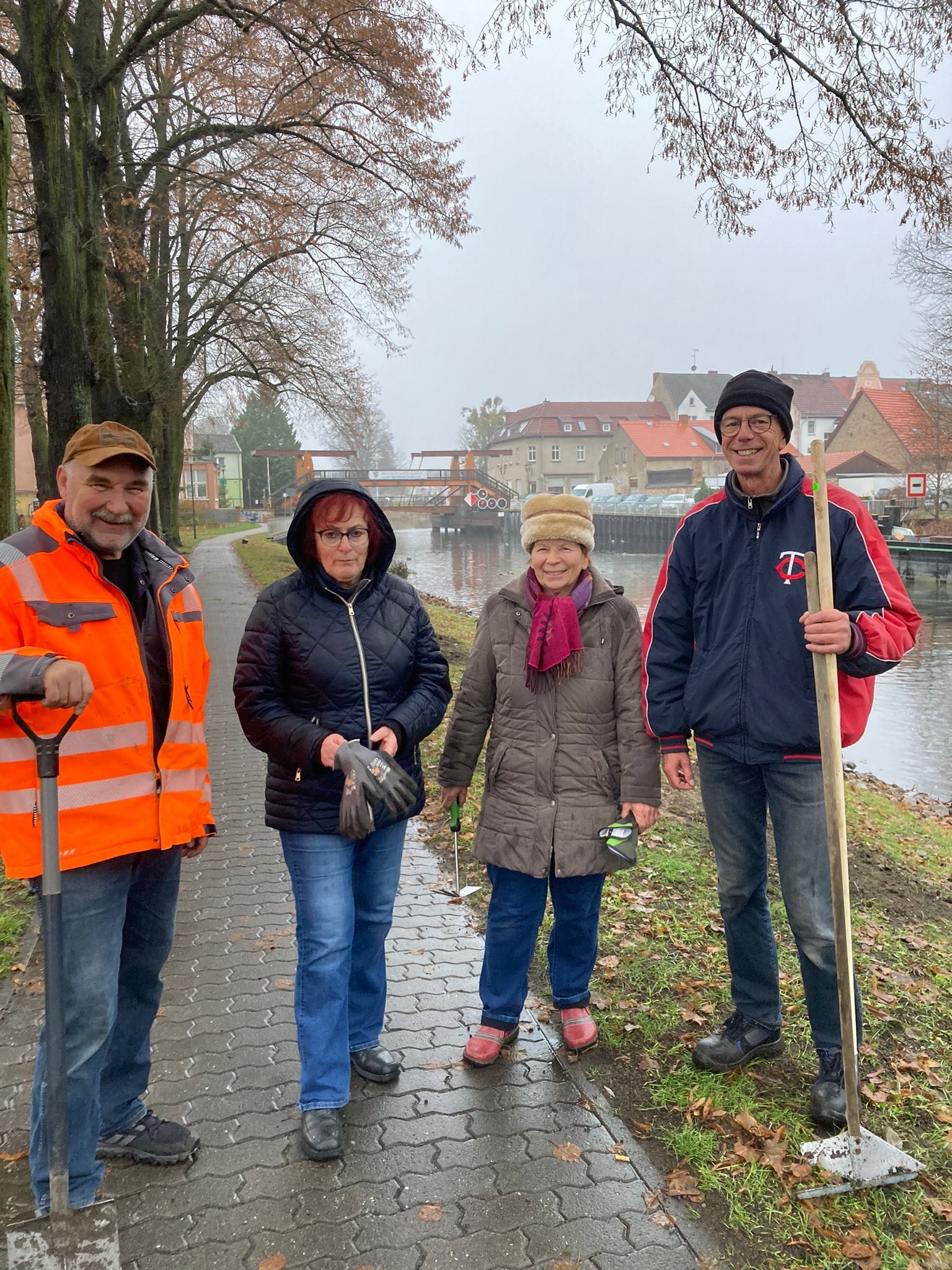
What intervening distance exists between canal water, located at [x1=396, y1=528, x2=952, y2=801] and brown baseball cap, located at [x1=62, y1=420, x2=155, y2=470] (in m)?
8.36

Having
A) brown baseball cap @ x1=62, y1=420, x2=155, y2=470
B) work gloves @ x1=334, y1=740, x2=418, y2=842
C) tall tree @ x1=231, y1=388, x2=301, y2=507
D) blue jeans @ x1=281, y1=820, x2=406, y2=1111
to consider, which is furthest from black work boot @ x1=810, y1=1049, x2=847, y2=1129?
tall tree @ x1=231, y1=388, x2=301, y2=507

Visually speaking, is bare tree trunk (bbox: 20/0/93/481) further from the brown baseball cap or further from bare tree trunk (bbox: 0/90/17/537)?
the brown baseball cap

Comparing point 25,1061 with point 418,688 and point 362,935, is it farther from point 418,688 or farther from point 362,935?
point 418,688

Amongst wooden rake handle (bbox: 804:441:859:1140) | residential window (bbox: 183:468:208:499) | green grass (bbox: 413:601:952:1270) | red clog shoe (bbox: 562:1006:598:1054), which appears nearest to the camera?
green grass (bbox: 413:601:952:1270)

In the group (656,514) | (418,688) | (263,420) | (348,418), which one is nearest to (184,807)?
(418,688)

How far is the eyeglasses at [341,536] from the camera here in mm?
3188

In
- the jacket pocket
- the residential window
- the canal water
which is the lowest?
the canal water

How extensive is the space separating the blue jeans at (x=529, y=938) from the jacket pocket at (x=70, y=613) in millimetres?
1660

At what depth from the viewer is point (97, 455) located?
8.75 feet

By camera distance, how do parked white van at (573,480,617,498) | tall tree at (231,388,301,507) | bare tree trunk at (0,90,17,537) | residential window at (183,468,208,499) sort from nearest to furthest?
bare tree trunk at (0,90,17,537) < parked white van at (573,480,617,498) < residential window at (183,468,208,499) < tall tree at (231,388,301,507)

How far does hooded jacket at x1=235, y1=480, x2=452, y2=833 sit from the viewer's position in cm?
313

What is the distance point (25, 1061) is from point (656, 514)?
2132 inches

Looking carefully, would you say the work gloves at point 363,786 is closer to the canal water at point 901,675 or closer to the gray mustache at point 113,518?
the gray mustache at point 113,518

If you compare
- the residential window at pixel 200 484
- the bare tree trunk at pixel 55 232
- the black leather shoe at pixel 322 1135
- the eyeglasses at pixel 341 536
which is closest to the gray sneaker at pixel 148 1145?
the black leather shoe at pixel 322 1135
